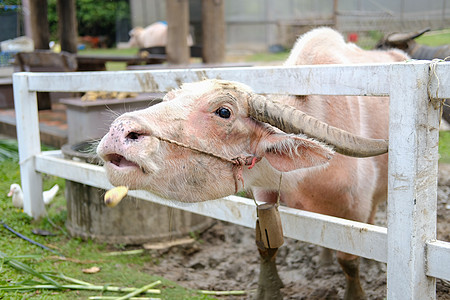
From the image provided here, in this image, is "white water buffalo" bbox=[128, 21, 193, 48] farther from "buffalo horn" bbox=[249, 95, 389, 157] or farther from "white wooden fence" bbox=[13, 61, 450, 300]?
"buffalo horn" bbox=[249, 95, 389, 157]

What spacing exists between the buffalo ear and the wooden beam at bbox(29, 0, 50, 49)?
8.76m

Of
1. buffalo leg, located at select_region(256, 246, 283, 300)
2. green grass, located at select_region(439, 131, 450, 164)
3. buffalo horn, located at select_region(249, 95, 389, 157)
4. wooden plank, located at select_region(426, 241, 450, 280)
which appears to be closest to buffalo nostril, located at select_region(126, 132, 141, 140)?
buffalo horn, located at select_region(249, 95, 389, 157)

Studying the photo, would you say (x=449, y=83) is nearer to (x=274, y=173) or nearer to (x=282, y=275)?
(x=274, y=173)

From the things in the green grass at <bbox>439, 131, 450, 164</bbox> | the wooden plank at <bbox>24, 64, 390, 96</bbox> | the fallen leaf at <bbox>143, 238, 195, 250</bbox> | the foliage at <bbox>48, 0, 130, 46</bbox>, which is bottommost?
the fallen leaf at <bbox>143, 238, 195, 250</bbox>

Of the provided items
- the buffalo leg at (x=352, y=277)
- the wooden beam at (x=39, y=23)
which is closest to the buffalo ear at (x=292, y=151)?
the buffalo leg at (x=352, y=277)

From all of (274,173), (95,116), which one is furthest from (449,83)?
(95,116)

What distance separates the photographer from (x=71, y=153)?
14.6ft

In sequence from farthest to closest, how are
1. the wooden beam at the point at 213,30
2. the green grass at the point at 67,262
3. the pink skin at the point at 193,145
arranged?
the wooden beam at the point at 213,30 < the green grass at the point at 67,262 < the pink skin at the point at 193,145

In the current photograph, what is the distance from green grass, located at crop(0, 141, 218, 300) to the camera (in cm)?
352

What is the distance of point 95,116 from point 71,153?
7.01ft

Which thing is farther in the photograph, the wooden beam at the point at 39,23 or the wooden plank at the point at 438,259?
the wooden beam at the point at 39,23

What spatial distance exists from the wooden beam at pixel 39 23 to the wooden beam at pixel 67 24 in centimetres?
59

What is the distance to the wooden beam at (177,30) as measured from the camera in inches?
315

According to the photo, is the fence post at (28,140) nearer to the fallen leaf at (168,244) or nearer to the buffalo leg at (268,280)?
the fallen leaf at (168,244)
